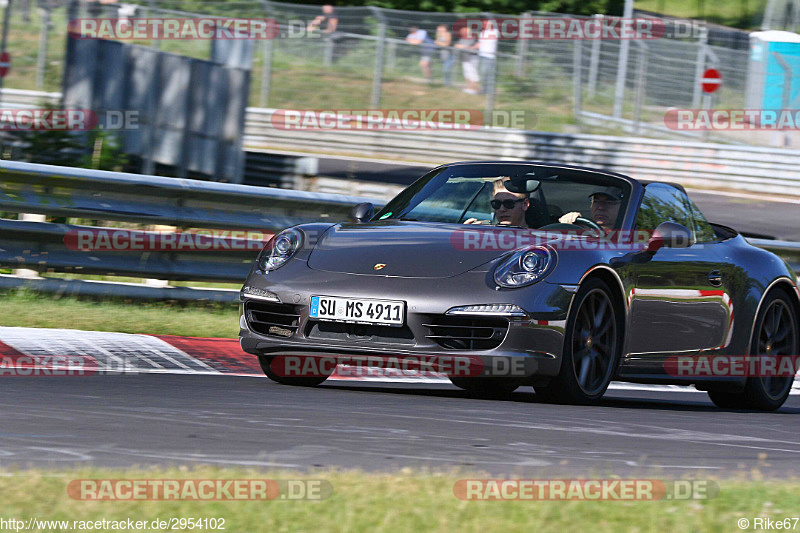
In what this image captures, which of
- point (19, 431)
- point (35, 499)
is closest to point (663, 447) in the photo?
point (19, 431)

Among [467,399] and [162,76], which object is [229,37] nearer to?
[162,76]

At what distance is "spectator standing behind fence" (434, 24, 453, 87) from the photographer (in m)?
23.4

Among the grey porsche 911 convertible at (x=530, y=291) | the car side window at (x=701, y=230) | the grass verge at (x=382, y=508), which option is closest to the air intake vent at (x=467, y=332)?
the grey porsche 911 convertible at (x=530, y=291)

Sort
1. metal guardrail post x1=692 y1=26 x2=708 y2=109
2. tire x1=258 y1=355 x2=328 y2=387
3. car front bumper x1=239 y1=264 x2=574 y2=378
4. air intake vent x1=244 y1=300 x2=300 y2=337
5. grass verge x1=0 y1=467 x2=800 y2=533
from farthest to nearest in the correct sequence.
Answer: metal guardrail post x1=692 y1=26 x2=708 y2=109
tire x1=258 y1=355 x2=328 y2=387
air intake vent x1=244 y1=300 x2=300 y2=337
car front bumper x1=239 y1=264 x2=574 y2=378
grass verge x1=0 y1=467 x2=800 y2=533

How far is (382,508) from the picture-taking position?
351 cm

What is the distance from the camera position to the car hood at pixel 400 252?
6457 mm

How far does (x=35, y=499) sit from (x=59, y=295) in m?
5.58

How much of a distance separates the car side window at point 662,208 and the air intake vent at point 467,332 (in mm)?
1381

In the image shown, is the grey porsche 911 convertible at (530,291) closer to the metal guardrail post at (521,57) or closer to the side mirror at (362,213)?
the side mirror at (362,213)

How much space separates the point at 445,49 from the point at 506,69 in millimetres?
1128

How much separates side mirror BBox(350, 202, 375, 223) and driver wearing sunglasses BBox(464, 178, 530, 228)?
62 cm

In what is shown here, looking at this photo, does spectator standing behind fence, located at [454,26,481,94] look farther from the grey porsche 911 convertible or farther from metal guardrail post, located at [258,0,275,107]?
the grey porsche 911 convertible

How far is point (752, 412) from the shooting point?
791cm

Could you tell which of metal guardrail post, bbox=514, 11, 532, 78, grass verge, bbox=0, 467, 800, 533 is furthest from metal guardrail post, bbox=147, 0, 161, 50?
grass verge, bbox=0, 467, 800, 533
